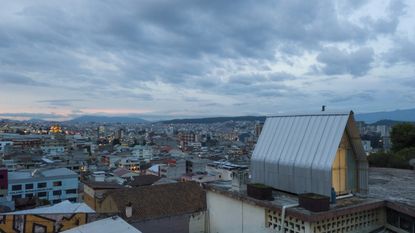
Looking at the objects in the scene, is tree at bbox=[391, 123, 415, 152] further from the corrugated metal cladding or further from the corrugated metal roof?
the corrugated metal roof

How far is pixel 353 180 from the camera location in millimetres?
8945

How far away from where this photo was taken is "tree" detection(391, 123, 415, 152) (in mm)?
25656

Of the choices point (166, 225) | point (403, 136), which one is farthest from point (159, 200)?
point (403, 136)

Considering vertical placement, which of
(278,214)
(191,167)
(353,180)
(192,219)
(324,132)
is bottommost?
(191,167)

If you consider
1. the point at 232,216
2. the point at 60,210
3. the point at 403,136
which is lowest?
the point at 60,210

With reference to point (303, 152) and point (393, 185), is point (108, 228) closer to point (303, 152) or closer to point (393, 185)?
point (303, 152)

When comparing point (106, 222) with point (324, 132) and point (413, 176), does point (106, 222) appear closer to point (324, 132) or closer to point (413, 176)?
point (324, 132)

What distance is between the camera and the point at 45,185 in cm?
4572

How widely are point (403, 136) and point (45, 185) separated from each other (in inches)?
1610

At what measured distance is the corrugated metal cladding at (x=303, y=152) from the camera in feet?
26.7

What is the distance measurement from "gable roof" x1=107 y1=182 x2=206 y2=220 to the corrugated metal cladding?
44.2 ft

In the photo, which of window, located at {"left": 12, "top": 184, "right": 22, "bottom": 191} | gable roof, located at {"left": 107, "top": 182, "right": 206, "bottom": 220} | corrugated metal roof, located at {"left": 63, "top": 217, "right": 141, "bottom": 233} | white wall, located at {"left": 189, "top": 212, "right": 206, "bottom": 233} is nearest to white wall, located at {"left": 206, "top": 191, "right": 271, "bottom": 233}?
white wall, located at {"left": 189, "top": 212, "right": 206, "bottom": 233}

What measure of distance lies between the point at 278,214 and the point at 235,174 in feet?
7.63

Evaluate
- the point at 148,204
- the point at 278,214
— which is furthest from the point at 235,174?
the point at 148,204
